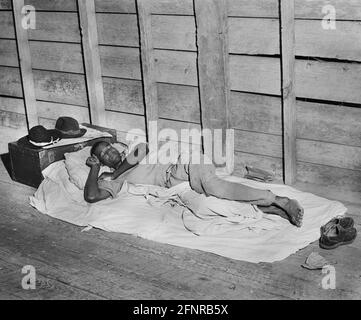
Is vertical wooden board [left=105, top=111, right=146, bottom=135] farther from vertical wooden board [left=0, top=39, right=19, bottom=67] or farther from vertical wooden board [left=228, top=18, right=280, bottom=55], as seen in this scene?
vertical wooden board [left=0, top=39, right=19, bottom=67]

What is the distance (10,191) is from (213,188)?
2.59 metres

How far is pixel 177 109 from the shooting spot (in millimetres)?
6512

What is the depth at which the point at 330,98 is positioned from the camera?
17.8 feet

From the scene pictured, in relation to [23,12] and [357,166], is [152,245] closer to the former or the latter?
[357,166]

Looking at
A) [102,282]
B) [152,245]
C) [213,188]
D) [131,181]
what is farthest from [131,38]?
[102,282]

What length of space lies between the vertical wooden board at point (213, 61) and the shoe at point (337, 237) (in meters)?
1.76

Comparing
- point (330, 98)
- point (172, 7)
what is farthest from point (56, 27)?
point (330, 98)

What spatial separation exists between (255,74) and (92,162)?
6.26 feet

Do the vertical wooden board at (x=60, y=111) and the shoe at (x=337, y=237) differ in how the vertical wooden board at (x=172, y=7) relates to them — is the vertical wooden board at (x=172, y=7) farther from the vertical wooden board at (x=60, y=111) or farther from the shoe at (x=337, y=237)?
the shoe at (x=337, y=237)

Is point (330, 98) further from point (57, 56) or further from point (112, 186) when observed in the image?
point (57, 56)

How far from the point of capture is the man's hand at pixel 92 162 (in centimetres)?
591

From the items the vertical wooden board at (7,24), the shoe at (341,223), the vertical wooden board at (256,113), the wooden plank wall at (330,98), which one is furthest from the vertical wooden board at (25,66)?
the shoe at (341,223)

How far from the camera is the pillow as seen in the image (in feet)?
20.2

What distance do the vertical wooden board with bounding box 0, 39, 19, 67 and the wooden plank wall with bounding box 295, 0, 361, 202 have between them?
4191 millimetres
